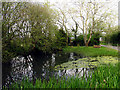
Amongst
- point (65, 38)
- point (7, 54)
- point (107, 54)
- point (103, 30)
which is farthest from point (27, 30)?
point (103, 30)

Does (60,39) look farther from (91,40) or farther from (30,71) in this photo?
(30,71)

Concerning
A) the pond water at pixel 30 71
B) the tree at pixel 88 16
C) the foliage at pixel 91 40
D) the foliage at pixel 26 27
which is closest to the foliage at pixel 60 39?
the foliage at pixel 26 27

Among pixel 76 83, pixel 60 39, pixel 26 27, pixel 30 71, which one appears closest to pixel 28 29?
pixel 26 27

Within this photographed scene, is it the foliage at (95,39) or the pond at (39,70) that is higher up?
the foliage at (95,39)

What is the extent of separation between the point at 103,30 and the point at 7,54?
534cm

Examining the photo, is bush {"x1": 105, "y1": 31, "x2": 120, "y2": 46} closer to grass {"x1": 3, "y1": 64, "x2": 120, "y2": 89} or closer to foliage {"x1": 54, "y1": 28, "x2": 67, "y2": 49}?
foliage {"x1": 54, "y1": 28, "x2": 67, "y2": 49}

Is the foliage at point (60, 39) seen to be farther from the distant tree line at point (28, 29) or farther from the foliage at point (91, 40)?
the foliage at point (91, 40)

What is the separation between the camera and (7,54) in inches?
143

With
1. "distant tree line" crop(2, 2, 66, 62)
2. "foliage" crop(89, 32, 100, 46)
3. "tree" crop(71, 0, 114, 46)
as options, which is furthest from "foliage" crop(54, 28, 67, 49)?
"foliage" crop(89, 32, 100, 46)

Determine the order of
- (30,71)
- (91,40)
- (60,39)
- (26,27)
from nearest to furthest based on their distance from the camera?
(30,71) < (26,27) < (60,39) < (91,40)

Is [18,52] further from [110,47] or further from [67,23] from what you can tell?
[110,47]

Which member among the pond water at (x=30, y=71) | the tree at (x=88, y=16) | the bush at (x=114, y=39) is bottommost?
the pond water at (x=30, y=71)

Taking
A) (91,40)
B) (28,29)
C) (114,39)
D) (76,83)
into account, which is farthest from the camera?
(91,40)

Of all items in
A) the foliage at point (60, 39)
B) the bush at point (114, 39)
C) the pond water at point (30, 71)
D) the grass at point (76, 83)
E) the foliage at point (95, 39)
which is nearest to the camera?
the grass at point (76, 83)
